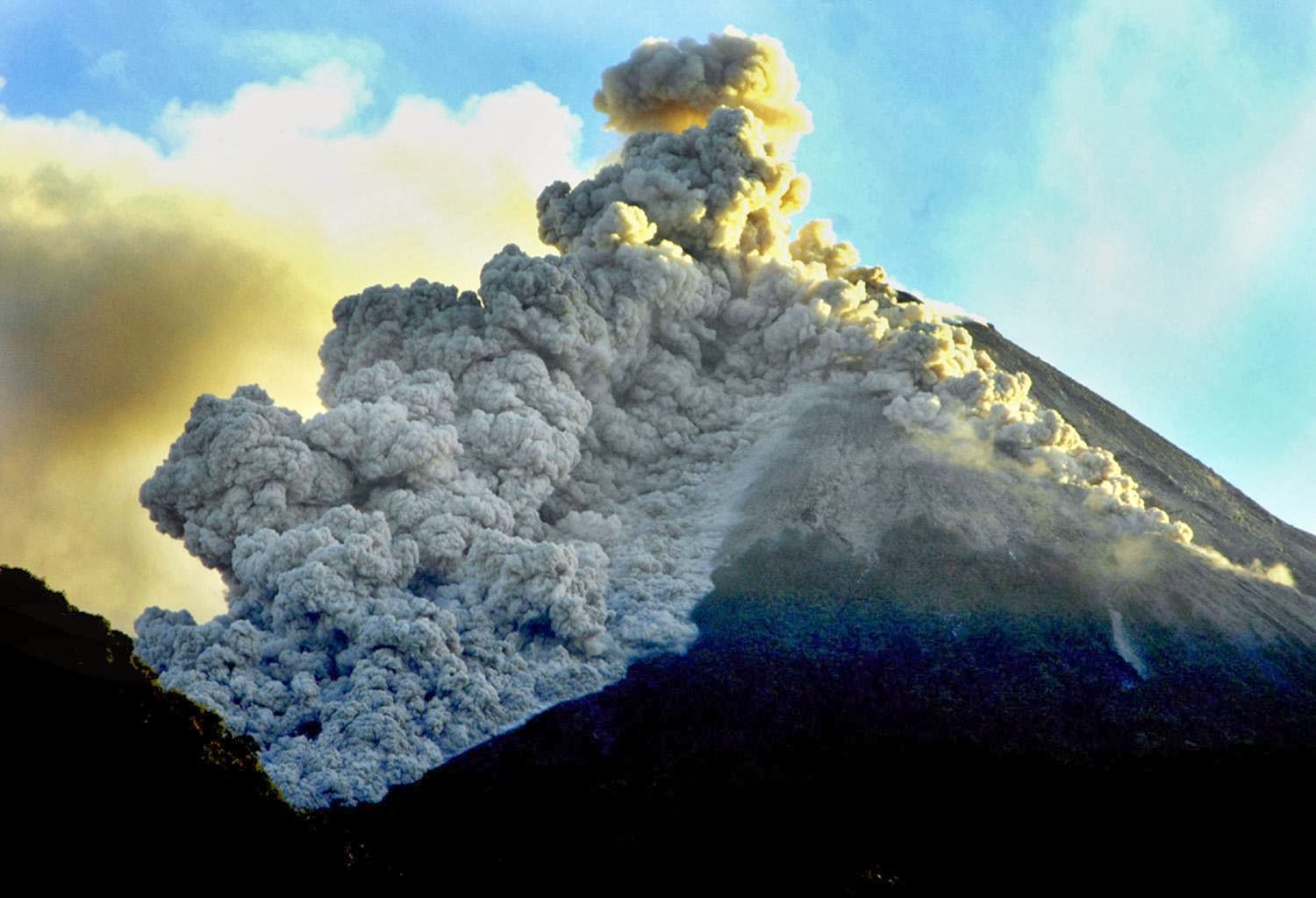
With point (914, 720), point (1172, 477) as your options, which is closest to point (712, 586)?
point (914, 720)

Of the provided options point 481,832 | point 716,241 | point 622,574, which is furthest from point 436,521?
point 716,241

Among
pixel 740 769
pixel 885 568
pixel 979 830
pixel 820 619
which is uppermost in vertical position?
pixel 885 568

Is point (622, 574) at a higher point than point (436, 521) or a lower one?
higher

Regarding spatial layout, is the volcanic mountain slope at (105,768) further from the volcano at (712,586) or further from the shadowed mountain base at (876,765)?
the shadowed mountain base at (876,765)

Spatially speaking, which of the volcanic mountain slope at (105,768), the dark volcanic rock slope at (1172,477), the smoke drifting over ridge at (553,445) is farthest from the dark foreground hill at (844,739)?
the dark volcanic rock slope at (1172,477)

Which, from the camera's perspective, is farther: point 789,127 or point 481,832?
point 789,127

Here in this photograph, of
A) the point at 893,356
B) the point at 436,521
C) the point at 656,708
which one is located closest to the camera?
the point at 656,708

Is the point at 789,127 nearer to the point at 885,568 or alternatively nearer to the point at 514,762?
the point at 885,568
